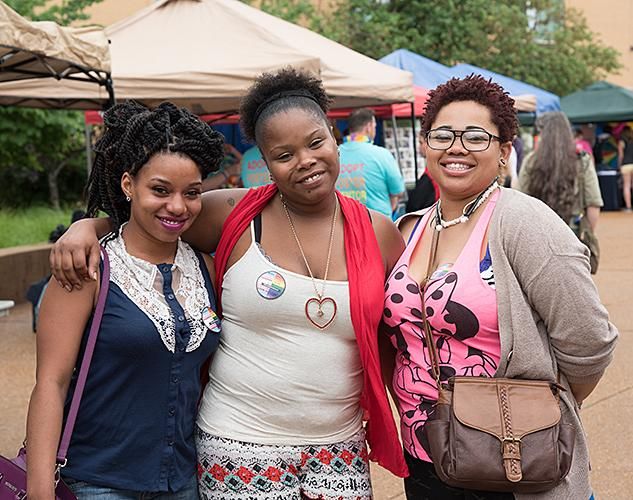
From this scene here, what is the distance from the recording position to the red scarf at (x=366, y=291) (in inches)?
100

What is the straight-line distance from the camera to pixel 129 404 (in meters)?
2.34

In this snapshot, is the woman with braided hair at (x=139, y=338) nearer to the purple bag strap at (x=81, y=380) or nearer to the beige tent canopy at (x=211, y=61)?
the purple bag strap at (x=81, y=380)

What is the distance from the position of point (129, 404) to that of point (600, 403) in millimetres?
4148

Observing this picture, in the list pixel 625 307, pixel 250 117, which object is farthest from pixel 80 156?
pixel 250 117

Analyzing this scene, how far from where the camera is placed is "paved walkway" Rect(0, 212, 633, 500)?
445 centimetres

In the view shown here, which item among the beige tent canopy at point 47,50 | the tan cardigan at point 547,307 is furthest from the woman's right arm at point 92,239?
the beige tent canopy at point 47,50

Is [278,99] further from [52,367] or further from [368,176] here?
[368,176]

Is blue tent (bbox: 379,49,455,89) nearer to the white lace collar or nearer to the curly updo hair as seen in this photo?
the curly updo hair

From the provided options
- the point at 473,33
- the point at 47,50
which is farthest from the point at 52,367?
the point at 473,33

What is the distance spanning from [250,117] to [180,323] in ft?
2.48

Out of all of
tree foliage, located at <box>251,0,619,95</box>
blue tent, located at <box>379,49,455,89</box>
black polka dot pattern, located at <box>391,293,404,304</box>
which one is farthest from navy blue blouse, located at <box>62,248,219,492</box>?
tree foliage, located at <box>251,0,619,95</box>

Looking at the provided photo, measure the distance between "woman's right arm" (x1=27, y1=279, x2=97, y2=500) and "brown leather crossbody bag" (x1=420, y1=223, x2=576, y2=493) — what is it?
1.02 m

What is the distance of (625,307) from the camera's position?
28.0 ft

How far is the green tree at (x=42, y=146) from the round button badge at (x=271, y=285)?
10.3 m
